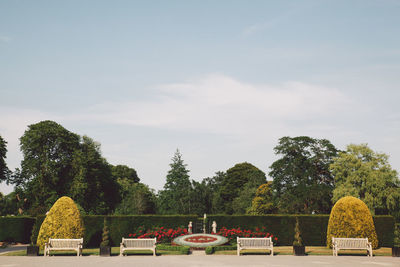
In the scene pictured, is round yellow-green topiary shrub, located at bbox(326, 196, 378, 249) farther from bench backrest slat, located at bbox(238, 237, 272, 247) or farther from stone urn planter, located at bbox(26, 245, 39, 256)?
stone urn planter, located at bbox(26, 245, 39, 256)

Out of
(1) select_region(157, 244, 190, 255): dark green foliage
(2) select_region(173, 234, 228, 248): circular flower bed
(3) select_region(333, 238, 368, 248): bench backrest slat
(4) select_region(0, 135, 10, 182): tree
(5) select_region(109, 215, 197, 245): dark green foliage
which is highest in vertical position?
(4) select_region(0, 135, 10, 182): tree

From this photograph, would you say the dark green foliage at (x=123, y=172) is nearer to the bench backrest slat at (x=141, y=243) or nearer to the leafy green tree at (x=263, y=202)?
the leafy green tree at (x=263, y=202)

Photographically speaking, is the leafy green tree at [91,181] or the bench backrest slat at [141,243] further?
the leafy green tree at [91,181]

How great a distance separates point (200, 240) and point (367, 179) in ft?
86.5

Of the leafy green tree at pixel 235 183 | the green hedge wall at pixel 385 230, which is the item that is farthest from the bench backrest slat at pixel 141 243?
the leafy green tree at pixel 235 183

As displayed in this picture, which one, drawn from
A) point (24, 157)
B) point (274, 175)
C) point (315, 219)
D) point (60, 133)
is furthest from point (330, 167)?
point (24, 157)

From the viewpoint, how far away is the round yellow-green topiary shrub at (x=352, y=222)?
76.3 ft

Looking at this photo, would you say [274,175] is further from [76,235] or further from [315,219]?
[76,235]

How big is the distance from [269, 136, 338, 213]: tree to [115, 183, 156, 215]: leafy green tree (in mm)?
22323

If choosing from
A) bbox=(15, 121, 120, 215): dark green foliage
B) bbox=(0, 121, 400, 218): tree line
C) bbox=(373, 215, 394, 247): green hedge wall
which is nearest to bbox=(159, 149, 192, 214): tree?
bbox=(0, 121, 400, 218): tree line

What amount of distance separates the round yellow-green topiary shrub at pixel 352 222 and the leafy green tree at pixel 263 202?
29.7 meters

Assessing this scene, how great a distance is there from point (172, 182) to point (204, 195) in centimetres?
1904

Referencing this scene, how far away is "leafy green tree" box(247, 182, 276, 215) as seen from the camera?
53.8m

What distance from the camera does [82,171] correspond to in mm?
42938
